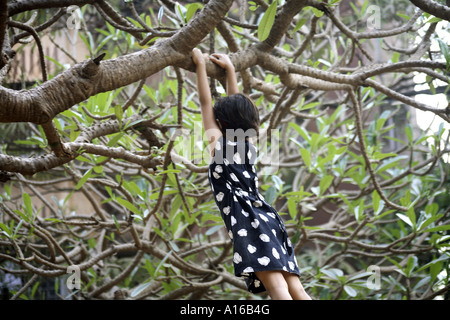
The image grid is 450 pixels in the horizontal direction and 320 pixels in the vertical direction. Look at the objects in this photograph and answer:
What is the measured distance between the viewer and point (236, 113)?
1513 millimetres

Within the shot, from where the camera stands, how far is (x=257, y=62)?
1736mm

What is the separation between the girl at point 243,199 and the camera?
54.3 inches

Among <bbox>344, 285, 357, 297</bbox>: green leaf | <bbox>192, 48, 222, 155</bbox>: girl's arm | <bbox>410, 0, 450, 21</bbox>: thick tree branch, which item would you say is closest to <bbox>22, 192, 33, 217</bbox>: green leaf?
<bbox>192, 48, 222, 155</bbox>: girl's arm

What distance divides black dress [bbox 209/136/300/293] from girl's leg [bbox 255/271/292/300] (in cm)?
3

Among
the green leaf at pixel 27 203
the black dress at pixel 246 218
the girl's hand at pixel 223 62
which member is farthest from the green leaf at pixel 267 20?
the green leaf at pixel 27 203

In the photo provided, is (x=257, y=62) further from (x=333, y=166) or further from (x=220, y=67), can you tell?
(x=333, y=166)

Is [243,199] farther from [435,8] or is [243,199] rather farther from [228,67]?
[435,8]

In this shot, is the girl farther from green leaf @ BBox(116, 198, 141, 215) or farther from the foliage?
green leaf @ BBox(116, 198, 141, 215)

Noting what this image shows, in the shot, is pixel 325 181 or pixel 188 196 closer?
pixel 188 196

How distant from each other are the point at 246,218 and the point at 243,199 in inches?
2.7

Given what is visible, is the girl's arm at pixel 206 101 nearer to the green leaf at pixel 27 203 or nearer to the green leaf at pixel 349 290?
the green leaf at pixel 27 203

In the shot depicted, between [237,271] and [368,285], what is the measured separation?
1253 millimetres

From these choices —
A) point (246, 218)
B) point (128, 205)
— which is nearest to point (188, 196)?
point (128, 205)
